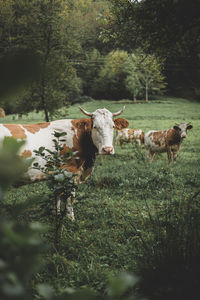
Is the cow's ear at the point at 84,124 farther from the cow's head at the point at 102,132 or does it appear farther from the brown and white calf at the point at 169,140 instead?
the brown and white calf at the point at 169,140

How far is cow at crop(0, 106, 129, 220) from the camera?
366cm

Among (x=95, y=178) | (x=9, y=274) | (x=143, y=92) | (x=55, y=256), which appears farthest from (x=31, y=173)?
(x=143, y=92)

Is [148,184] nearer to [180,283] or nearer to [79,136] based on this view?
[79,136]

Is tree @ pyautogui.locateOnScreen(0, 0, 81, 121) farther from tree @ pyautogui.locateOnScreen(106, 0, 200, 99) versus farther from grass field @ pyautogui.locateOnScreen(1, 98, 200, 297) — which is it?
tree @ pyautogui.locateOnScreen(106, 0, 200, 99)

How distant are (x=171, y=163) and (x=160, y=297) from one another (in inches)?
295

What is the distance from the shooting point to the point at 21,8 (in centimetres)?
1092

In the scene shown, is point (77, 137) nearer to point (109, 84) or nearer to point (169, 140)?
point (169, 140)

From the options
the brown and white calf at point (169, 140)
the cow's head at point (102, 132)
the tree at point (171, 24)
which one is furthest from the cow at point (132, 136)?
the cow's head at point (102, 132)

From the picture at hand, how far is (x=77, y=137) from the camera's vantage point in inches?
159

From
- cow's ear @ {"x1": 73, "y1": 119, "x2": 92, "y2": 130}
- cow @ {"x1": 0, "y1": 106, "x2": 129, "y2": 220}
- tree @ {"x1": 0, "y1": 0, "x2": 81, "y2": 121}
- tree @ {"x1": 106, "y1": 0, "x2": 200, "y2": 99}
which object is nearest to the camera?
tree @ {"x1": 106, "y1": 0, "x2": 200, "y2": 99}

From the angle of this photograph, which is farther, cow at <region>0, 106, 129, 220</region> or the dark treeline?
cow at <region>0, 106, 129, 220</region>

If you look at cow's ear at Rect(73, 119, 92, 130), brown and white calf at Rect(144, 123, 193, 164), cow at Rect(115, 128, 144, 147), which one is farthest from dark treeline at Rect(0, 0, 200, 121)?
cow at Rect(115, 128, 144, 147)

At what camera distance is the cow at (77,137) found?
144 inches

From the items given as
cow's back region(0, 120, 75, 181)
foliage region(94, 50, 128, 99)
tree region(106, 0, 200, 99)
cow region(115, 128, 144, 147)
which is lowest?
cow region(115, 128, 144, 147)
